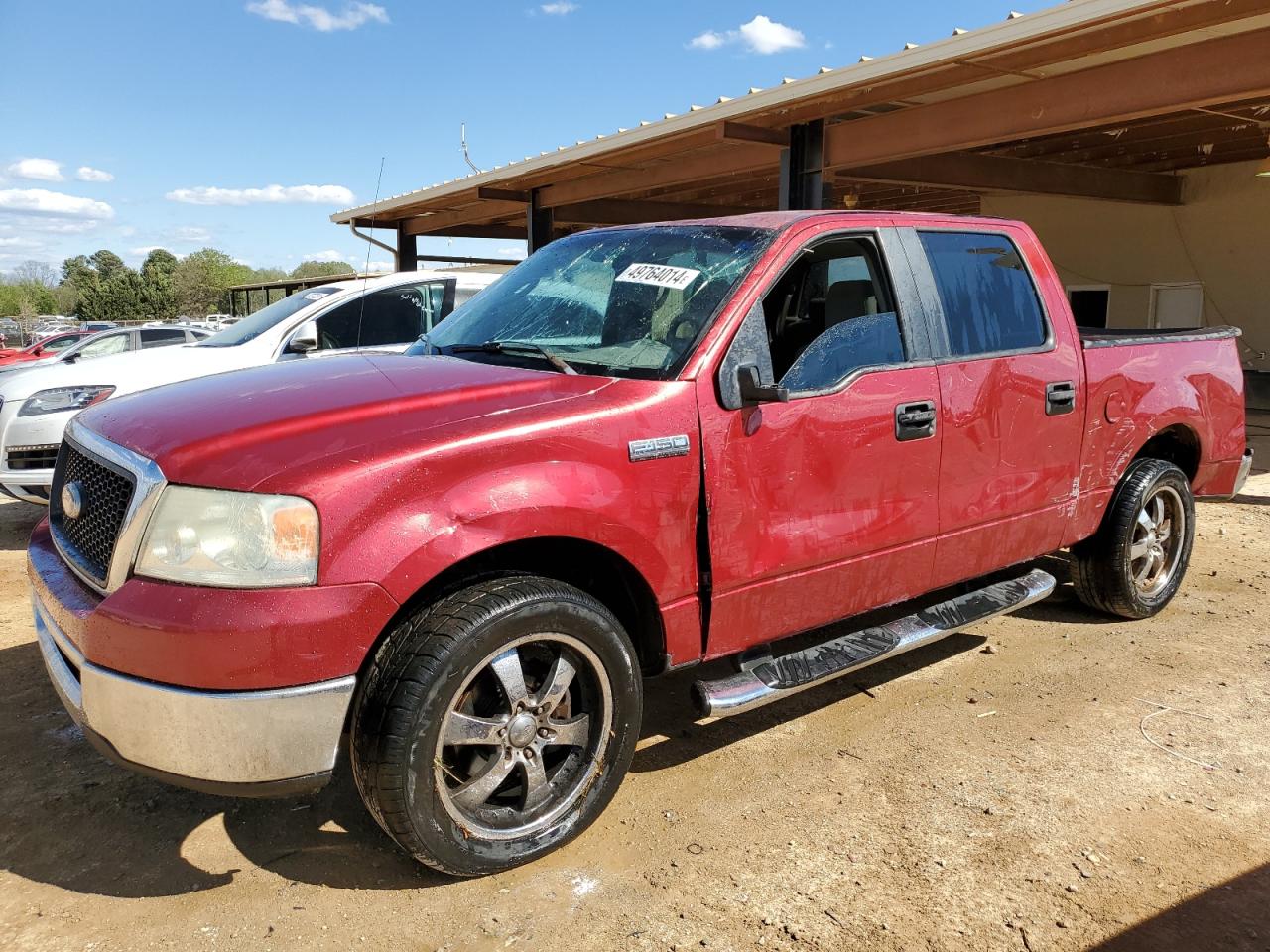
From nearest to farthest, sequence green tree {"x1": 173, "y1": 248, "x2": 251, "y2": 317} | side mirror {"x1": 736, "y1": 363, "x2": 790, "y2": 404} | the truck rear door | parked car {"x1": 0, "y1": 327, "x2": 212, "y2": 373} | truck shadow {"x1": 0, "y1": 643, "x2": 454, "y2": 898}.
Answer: truck shadow {"x1": 0, "y1": 643, "x2": 454, "y2": 898}
side mirror {"x1": 736, "y1": 363, "x2": 790, "y2": 404}
the truck rear door
parked car {"x1": 0, "y1": 327, "x2": 212, "y2": 373}
green tree {"x1": 173, "y1": 248, "x2": 251, "y2": 317}

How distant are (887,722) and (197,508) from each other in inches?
108

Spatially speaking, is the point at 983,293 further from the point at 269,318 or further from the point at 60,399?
the point at 60,399

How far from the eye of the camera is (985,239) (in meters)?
4.23

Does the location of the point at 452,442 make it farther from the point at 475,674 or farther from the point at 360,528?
the point at 475,674

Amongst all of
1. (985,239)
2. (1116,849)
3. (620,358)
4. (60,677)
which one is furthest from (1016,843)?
(60,677)

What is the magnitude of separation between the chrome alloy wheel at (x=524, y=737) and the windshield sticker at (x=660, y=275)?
1.36 meters

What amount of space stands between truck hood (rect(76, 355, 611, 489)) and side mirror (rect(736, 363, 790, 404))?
44cm

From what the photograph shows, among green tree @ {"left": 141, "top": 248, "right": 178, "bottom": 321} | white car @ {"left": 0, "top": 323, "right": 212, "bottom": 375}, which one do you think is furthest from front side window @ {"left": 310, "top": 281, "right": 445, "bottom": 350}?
green tree @ {"left": 141, "top": 248, "right": 178, "bottom": 321}

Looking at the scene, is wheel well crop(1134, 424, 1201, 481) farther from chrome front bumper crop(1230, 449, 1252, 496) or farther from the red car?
the red car

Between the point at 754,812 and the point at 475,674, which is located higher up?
the point at 475,674

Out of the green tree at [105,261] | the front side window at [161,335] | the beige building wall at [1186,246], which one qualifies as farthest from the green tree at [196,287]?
the beige building wall at [1186,246]

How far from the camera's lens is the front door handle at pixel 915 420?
3543 mm

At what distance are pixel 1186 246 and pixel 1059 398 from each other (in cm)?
1425

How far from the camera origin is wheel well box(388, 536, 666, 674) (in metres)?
2.72
